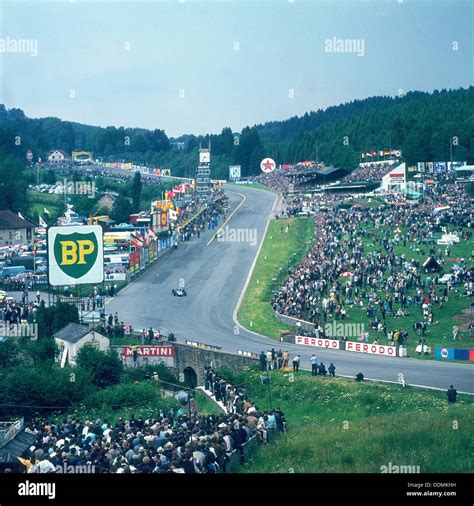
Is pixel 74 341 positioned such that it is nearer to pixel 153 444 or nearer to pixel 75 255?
pixel 75 255

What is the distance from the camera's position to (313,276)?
42.3 metres

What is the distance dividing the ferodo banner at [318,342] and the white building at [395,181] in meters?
40.1

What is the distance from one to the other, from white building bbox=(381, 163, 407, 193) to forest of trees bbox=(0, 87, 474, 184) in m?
4.32

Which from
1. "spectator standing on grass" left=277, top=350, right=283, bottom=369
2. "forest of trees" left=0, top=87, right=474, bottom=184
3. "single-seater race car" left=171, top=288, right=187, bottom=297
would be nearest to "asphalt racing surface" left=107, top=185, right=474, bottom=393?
"single-seater race car" left=171, top=288, right=187, bottom=297

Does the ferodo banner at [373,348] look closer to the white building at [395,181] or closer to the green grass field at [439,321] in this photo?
the green grass field at [439,321]

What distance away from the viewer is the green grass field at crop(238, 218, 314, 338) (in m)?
39.4

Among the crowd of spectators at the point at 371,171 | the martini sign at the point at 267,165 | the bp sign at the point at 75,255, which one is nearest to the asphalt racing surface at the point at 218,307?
the bp sign at the point at 75,255

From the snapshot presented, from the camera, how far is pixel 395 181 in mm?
75812

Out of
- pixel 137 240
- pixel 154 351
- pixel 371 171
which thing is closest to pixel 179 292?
pixel 137 240

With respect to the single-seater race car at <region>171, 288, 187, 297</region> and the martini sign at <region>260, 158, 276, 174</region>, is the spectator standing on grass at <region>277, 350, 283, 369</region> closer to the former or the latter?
the single-seater race car at <region>171, 288, 187, 297</region>

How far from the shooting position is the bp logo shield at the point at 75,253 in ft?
89.8

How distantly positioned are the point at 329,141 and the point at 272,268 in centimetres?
6365

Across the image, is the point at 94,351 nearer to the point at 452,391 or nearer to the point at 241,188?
the point at 452,391

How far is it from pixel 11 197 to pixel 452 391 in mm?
65670
